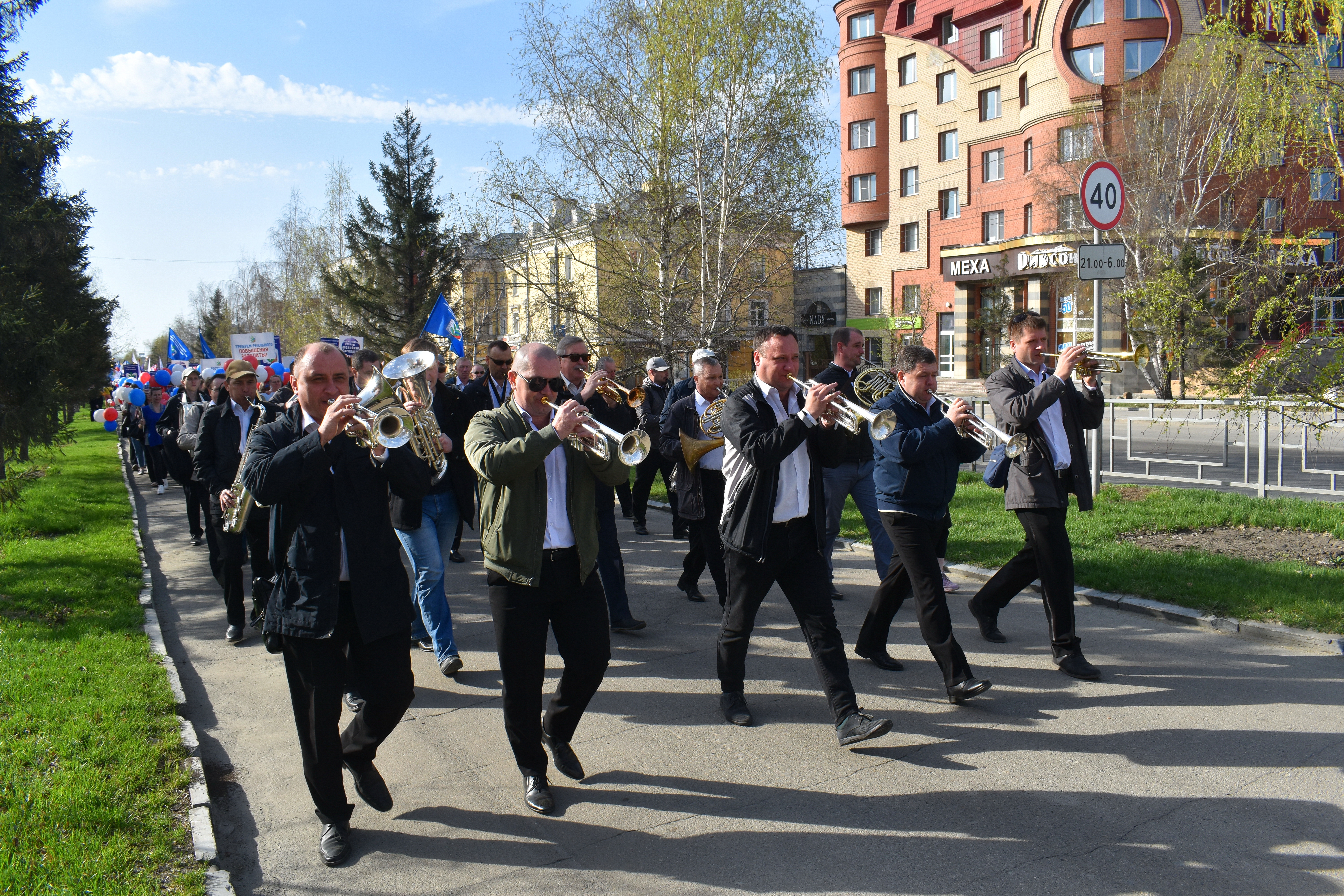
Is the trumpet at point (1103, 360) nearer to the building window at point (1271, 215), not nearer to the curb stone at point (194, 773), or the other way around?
the curb stone at point (194, 773)

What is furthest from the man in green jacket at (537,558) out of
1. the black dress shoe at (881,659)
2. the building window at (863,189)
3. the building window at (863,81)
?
the building window at (863,81)

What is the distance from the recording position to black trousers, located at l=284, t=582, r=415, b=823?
3586 mm

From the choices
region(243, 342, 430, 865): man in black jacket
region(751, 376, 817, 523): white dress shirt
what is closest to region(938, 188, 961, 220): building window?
region(751, 376, 817, 523): white dress shirt

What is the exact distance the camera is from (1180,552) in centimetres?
812

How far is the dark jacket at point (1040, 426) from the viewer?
17.2ft

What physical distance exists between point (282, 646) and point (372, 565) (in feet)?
1.62

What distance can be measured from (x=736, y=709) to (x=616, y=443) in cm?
179

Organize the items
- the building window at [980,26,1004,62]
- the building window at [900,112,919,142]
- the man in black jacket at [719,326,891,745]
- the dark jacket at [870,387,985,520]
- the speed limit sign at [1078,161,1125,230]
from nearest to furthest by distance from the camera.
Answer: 1. the man in black jacket at [719,326,891,745]
2. the dark jacket at [870,387,985,520]
3. the speed limit sign at [1078,161,1125,230]
4. the building window at [980,26,1004,62]
5. the building window at [900,112,919,142]

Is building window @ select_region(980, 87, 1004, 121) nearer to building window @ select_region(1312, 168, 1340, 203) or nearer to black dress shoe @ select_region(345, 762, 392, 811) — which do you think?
building window @ select_region(1312, 168, 1340, 203)

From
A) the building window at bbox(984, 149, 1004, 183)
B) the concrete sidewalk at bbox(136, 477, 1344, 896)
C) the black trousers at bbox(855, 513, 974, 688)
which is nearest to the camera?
the concrete sidewalk at bbox(136, 477, 1344, 896)

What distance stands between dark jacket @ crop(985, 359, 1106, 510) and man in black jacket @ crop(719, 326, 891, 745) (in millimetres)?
1314

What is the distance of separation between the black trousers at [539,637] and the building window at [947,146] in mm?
43681

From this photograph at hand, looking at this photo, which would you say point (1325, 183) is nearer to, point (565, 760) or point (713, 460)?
point (713, 460)

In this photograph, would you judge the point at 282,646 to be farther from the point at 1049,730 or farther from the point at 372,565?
the point at 1049,730
